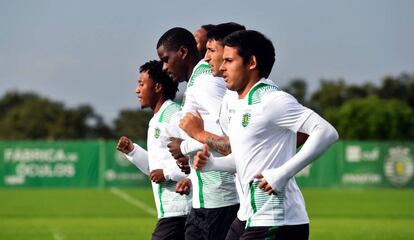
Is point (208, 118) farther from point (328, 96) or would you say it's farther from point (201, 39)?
point (328, 96)

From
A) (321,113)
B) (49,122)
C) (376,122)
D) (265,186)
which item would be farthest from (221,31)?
(49,122)

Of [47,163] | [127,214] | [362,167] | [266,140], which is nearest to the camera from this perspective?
[266,140]

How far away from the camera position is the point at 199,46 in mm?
9594

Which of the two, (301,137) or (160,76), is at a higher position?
(160,76)

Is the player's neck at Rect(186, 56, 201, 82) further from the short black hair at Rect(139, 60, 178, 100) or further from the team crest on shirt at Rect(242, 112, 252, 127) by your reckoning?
the team crest on shirt at Rect(242, 112, 252, 127)

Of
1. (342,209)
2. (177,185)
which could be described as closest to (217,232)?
(177,185)

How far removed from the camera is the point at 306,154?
291 inches

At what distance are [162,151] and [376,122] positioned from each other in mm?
76543

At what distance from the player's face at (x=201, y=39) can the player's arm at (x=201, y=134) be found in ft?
4.50

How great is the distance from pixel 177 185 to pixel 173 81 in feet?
Answer: 3.49

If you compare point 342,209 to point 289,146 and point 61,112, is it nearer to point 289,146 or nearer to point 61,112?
point 289,146

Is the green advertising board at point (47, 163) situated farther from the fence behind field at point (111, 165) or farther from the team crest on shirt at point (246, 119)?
the team crest on shirt at point (246, 119)

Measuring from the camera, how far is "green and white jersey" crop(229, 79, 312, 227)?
749cm

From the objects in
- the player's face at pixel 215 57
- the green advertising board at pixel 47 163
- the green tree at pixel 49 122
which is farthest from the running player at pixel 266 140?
the green tree at pixel 49 122
